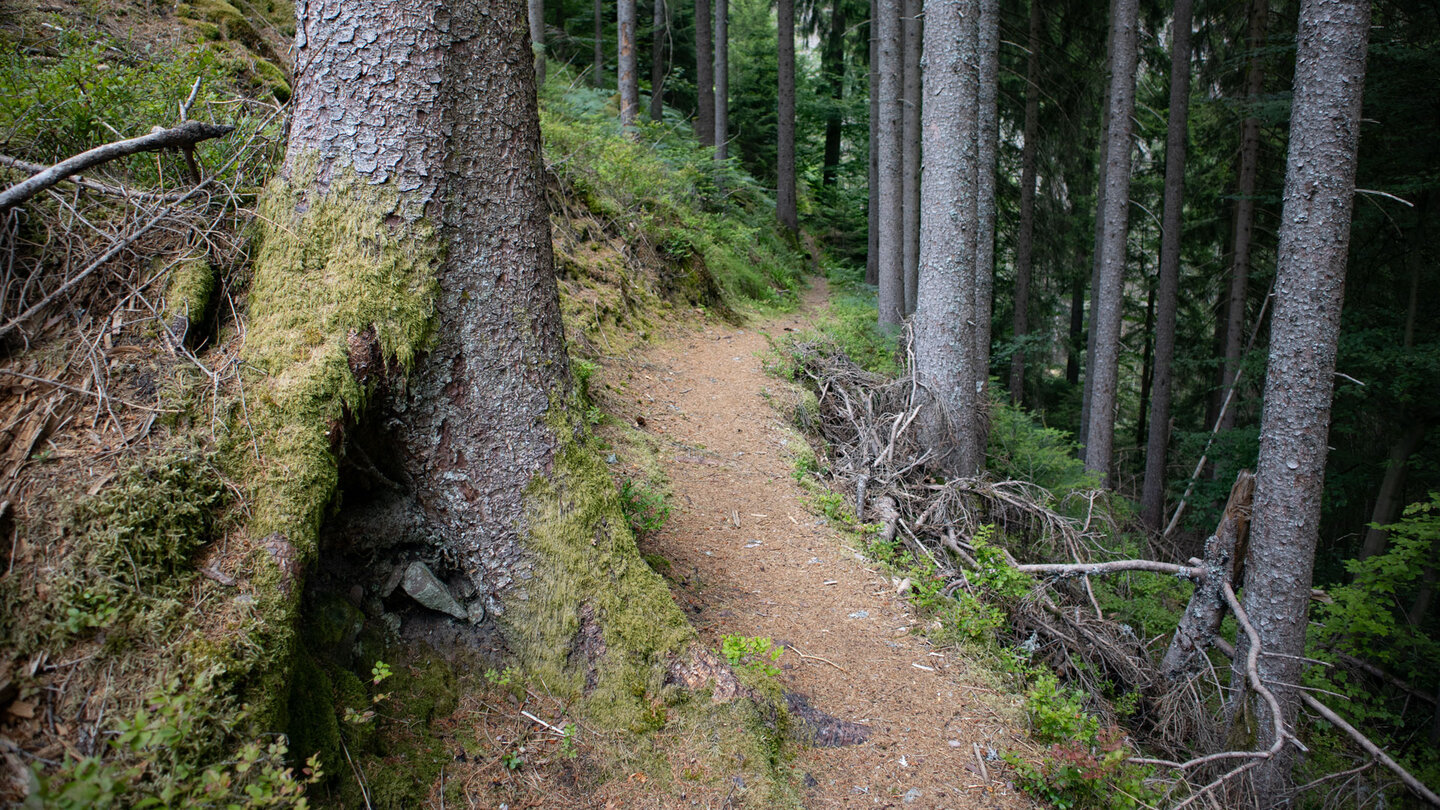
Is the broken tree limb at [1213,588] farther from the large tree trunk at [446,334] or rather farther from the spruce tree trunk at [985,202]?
the large tree trunk at [446,334]

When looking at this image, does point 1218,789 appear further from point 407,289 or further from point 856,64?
point 856,64

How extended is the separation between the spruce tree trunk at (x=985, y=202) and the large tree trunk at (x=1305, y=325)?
2.52m

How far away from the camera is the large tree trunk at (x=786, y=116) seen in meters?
17.3

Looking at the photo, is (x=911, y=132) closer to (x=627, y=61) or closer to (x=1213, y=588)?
(x=627, y=61)

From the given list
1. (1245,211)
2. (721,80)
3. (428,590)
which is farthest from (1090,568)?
(721,80)

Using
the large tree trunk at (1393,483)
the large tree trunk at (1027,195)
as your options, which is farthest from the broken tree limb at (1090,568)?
the large tree trunk at (1027,195)

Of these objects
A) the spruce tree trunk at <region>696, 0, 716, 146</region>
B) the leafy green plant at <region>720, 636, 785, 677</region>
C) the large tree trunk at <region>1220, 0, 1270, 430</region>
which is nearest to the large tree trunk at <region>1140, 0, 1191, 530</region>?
the large tree trunk at <region>1220, 0, 1270, 430</region>

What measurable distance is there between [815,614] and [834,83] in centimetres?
2502

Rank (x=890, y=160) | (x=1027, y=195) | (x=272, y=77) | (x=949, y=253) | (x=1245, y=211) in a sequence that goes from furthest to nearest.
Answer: (x=1027, y=195), (x=1245, y=211), (x=890, y=160), (x=949, y=253), (x=272, y=77)

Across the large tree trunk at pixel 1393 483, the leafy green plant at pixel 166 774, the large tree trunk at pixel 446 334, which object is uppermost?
the large tree trunk at pixel 446 334

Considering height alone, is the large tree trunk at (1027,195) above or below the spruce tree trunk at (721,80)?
below

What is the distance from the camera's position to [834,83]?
25031mm

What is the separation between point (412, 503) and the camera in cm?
294

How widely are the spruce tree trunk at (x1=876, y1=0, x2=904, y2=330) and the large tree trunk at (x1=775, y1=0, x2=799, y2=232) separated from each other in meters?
6.03
